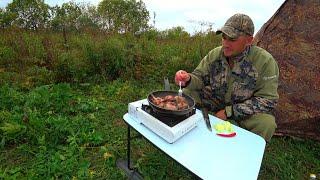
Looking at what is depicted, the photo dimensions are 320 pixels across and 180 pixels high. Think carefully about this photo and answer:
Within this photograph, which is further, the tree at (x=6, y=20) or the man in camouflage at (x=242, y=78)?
the tree at (x=6, y=20)

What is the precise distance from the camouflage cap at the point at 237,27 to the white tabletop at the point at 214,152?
3.06ft

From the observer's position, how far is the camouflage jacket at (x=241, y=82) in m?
3.15

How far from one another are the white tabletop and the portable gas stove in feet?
0.15

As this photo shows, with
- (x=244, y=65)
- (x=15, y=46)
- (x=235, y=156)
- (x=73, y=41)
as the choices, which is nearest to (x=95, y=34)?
(x=73, y=41)

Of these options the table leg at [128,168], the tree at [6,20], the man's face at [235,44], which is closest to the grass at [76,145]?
the table leg at [128,168]

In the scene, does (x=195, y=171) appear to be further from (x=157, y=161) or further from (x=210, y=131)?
(x=157, y=161)

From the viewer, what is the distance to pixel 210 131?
266 centimetres

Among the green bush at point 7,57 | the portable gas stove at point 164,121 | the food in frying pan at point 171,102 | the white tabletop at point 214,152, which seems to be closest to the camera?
the white tabletop at point 214,152

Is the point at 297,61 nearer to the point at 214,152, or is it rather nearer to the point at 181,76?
the point at 181,76

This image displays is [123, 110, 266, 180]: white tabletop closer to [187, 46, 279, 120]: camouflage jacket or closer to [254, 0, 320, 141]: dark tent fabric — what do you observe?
[187, 46, 279, 120]: camouflage jacket

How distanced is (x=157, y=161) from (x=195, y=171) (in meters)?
1.43

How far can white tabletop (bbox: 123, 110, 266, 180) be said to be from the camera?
85.0 inches

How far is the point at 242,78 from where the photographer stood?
3.30m

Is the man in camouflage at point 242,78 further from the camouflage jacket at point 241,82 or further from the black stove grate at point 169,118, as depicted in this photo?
the black stove grate at point 169,118
